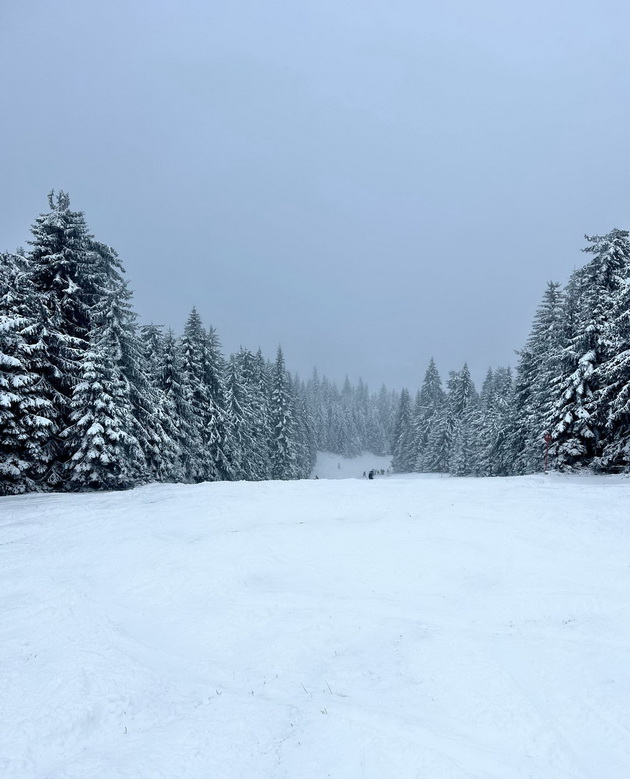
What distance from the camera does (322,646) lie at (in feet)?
21.4

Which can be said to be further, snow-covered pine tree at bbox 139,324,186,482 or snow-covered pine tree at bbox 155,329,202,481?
snow-covered pine tree at bbox 155,329,202,481

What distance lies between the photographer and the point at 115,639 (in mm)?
6711

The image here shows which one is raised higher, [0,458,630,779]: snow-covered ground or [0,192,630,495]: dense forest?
[0,192,630,495]: dense forest

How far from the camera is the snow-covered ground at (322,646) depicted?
447 centimetres

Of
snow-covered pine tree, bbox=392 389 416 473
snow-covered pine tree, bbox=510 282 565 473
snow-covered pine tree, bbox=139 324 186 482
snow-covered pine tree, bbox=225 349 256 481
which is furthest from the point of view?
snow-covered pine tree, bbox=392 389 416 473

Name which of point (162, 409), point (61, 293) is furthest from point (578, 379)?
point (61, 293)

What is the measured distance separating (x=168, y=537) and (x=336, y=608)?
18.6 ft

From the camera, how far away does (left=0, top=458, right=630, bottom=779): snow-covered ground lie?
4.47 m

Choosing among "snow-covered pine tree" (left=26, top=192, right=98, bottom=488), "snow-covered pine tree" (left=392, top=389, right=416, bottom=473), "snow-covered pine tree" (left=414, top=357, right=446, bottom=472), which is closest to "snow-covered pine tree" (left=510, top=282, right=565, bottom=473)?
"snow-covered pine tree" (left=26, top=192, right=98, bottom=488)

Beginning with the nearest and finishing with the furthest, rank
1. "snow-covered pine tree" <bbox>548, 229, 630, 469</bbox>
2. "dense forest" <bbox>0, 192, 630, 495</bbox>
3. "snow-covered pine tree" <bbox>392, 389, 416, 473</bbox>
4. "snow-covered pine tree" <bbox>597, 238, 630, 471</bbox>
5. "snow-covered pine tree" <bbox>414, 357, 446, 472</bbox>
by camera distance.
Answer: "dense forest" <bbox>0, 192, 630, 495</bbox> → "snow-covered pine tree" <bbox>597, 238, 630, 471</bbox> → "snow-covered pine tree" <bbox>548, 229, 630, 469</bbox> → "snow-covered pine tree" <bbox>414, 357, 446, 472</bbox> → "snow-covered pine tree" <bbox>392, 389, 416, 473</bbox>

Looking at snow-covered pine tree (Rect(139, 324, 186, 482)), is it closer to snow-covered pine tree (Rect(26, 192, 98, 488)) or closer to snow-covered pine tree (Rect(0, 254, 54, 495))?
snow-covered pine tree (Rect(26, 192, 98, 488))

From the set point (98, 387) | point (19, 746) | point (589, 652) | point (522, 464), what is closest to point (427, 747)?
point (589, 652)

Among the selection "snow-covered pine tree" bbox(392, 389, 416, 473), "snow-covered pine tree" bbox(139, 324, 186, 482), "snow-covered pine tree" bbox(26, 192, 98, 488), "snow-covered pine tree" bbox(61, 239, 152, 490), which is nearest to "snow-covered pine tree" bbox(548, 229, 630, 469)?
"snow-covered pine tree" bbox(139, 324, 186, 482)

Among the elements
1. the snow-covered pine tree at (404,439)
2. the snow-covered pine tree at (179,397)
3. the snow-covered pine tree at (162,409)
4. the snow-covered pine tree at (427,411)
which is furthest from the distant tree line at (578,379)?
the snow-covered pine tree at (404,439)
